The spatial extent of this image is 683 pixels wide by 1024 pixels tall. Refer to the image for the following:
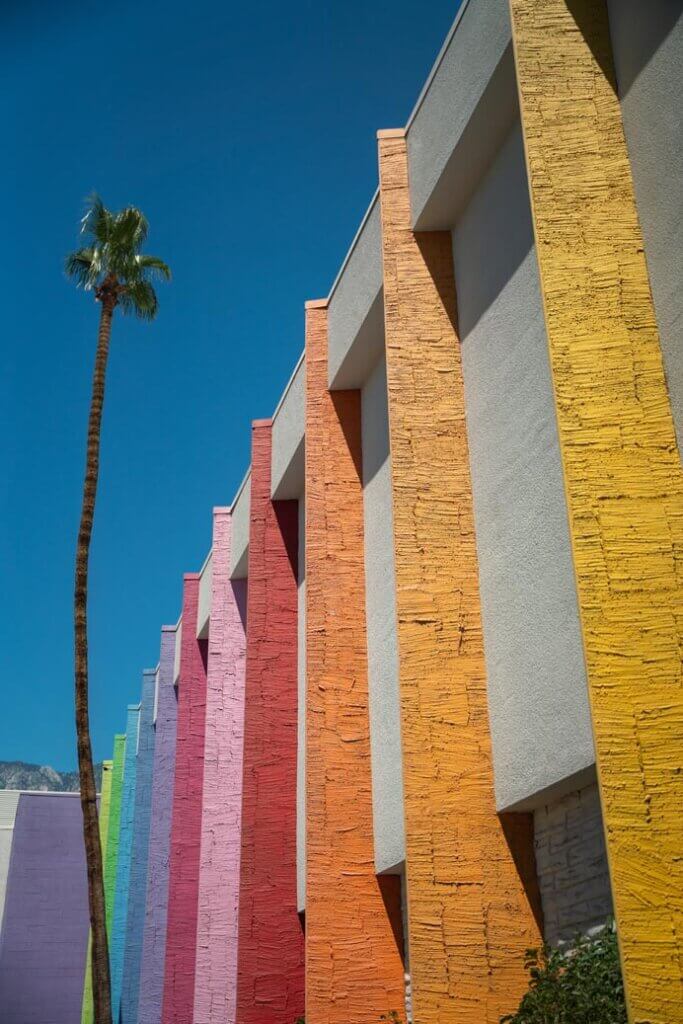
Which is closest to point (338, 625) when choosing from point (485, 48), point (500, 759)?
point (500, 759)

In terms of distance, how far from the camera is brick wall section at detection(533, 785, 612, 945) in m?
9.80

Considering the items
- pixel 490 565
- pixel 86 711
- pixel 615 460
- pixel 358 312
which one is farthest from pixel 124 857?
pixel 615 460

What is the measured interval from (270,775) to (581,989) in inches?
404

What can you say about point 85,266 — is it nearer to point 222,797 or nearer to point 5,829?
point 222,797

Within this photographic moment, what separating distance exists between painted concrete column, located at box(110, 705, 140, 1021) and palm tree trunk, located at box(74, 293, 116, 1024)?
40.7ft

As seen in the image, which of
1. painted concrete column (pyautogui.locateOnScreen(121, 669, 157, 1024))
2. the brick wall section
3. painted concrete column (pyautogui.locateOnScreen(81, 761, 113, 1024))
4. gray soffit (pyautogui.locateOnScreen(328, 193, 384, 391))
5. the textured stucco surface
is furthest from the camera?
the textured stucco surface

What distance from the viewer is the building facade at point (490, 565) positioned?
26.9ft

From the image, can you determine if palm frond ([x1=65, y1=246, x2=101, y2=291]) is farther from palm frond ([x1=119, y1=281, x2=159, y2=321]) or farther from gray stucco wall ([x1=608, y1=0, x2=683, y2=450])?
gray stucco wall ([x1=608, y1=0, x2=683, y2=450])

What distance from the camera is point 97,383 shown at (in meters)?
22.3

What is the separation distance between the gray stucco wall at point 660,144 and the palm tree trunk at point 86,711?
13162 millimetres

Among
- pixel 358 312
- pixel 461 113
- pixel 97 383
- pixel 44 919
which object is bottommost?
pixel 44 919

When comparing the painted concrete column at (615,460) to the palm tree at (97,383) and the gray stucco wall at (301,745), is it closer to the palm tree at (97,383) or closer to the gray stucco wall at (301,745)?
the gray stucco wall at (301,745)

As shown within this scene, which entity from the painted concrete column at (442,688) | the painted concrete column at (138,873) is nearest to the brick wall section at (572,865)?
the painted concrete column at (442,688)

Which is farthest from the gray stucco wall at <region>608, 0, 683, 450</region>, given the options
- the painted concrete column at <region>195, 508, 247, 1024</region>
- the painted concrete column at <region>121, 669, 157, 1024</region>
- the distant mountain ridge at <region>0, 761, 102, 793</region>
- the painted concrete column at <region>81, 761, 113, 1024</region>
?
the distant mountain ridge at <region>0, 761, 102, 793</region>
